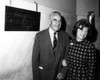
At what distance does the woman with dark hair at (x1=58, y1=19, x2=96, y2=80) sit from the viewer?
5.53 ft

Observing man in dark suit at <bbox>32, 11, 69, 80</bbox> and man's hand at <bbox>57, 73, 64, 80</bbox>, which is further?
man's hand at <bbox>57, 73, 64, 80</bbox>

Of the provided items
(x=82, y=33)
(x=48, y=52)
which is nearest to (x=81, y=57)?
(x=82, y=33)

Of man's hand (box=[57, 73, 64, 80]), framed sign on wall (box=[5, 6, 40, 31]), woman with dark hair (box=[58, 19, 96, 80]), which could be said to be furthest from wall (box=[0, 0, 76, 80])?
woman with dark hair (box=[58, 19, 96, 80])

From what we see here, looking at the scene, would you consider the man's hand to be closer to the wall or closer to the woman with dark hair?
the woman with dark hair

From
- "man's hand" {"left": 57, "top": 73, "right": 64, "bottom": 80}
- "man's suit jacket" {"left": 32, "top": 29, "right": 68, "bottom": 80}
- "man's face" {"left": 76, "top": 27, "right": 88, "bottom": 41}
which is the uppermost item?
"man's face" {"left": 76, "top": 27, "right": 88, "bottom": 41}

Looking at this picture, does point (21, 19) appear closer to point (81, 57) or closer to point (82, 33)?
point (82, 33)

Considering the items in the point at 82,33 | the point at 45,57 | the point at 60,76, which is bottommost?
the point at 60,76

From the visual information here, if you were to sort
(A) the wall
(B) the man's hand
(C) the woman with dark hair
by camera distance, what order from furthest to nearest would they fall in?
(B) the man's hand < (C) the woman with dark hair < (A) the wall

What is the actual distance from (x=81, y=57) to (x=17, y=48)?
2.70 ft

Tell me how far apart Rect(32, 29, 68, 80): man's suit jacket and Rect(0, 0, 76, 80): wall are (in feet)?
0.34

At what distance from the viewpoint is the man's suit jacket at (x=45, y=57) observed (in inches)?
67.8

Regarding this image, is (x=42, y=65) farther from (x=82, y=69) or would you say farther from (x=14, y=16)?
(x=14, y=16)

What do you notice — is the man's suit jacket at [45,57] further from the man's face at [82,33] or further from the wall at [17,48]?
the man's face at [82,33]

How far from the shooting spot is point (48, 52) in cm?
176
